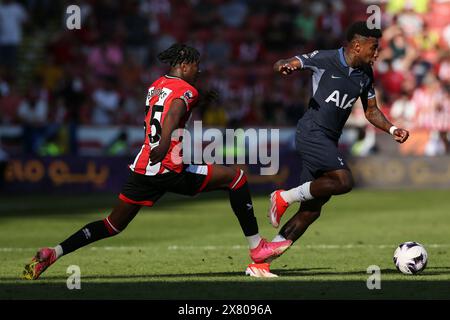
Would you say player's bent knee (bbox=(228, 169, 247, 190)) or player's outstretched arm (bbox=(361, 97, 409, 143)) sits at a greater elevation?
player's outstretched arm (bbox=(361, 97, 409, 143))

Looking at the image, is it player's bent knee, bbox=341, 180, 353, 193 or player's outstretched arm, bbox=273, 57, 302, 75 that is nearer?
player's outstretched arm, bbox=273, 57, 302, 75

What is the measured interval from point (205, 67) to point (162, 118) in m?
19.0

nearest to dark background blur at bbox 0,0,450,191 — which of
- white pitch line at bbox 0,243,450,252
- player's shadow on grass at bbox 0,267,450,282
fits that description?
white pitch line at bbox 0,243,450,252

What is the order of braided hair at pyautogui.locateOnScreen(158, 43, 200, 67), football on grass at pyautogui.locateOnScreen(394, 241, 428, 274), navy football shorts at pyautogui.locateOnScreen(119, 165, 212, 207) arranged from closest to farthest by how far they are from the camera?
navy football shorts at pyautogui.locateOnScreen(119, 165, 212, 207), braided hair at pyautogui.locateOnScreen(158, 43, 200, 67), football on grass at pyautogui.locateOnScreen(394, 241, 428, 274)

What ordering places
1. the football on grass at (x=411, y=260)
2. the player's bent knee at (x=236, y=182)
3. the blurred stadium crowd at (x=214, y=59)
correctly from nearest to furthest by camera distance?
the player's bent knee at (x=236, y=182) < the football on grass at (x=411, y=260) < the blurred stadium crowd at (x=214, y=59)

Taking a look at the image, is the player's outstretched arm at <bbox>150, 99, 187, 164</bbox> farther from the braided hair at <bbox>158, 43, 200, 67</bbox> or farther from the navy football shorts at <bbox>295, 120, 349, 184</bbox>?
the navy football shorts at <bbox>295, 120, 349, 184</bbox>

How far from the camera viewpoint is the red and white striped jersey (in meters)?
10.0

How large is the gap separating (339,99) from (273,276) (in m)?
1.80

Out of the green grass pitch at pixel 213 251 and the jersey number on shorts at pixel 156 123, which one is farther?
the jersey number on shorts at pixel 156 123

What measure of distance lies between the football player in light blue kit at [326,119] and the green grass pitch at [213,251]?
2.27ft

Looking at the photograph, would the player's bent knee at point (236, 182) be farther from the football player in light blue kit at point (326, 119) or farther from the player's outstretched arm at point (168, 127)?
the player's outstretched arm at point (168, 127)

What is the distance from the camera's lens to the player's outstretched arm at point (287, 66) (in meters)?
10.1

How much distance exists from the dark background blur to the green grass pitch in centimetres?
334

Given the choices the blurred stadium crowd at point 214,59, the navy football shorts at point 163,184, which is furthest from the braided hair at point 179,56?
the blurred stadium crowd at point 214,59
